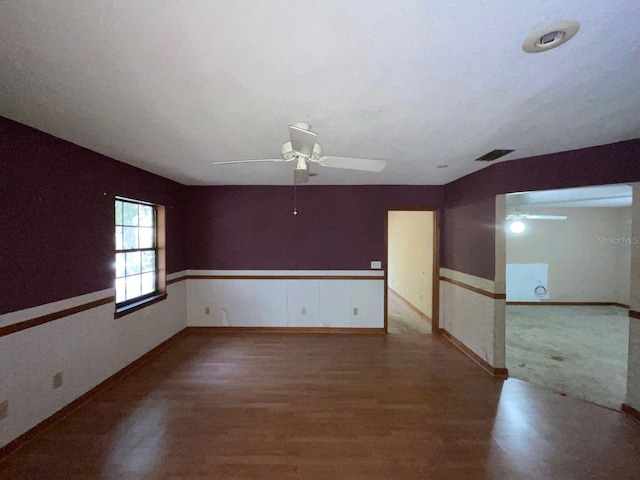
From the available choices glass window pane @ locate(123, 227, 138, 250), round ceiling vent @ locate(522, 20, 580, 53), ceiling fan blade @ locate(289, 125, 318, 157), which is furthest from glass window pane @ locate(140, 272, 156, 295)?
round ceiling vent @ locate(522, 20, 580, 53)

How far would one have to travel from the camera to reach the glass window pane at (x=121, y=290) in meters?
3.10

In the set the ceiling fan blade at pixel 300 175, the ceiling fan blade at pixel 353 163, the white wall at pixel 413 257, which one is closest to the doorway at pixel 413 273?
the white wall at pixel 413 257

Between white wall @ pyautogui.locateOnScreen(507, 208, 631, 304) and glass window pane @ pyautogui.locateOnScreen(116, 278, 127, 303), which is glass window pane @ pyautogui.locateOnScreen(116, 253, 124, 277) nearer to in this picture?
glass window pane @ pyautogui.locateOnScreen(116, 278, 127, 303)

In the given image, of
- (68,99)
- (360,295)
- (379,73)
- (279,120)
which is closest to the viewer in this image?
(379,73)

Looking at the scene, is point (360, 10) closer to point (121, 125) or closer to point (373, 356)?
point (121, 125)

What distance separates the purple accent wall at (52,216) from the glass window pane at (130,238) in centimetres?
37

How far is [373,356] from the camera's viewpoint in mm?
3527

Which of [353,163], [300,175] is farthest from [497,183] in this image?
[300,175]

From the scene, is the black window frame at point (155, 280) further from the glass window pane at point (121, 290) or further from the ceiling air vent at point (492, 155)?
the ceiling air vent at point (492, 155)

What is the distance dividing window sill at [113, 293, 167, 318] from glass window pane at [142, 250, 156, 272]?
1.29ft

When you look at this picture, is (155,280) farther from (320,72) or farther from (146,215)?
(320,72)

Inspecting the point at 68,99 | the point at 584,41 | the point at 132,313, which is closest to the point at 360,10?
the point at 584,41

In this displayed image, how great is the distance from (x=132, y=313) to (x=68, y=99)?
244 cm

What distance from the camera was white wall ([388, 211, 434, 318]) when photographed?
4977 mm
